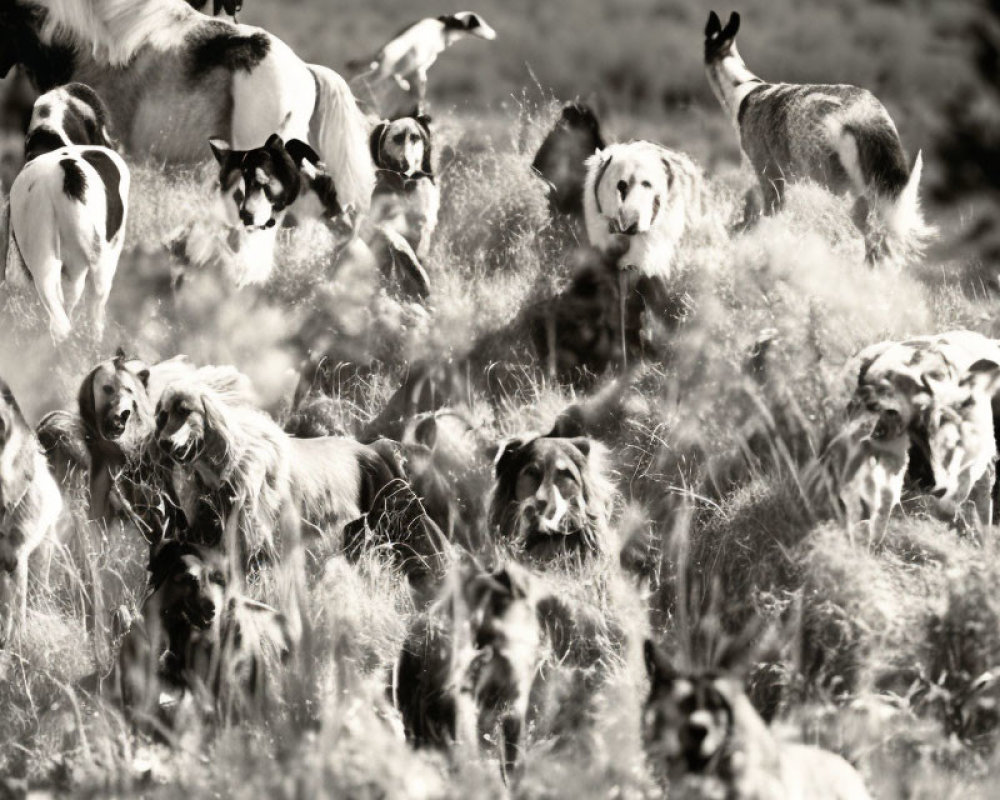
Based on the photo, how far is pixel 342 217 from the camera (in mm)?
4266

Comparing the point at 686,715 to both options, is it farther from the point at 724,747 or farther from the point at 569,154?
the point at 569,154

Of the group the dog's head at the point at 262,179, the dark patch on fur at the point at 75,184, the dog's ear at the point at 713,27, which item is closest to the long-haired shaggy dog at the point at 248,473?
the dog's head at the point at 262,179

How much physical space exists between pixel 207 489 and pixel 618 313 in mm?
1256

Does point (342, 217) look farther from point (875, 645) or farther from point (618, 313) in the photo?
point (875, 645)

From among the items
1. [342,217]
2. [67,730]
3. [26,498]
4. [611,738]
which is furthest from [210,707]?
[342,217]

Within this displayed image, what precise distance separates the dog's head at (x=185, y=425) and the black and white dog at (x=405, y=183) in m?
0.73

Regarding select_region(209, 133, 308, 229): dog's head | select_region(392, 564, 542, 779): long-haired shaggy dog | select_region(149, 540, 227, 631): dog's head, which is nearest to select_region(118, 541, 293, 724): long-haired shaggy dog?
select_region(149, 540, 227, 631): dog's head

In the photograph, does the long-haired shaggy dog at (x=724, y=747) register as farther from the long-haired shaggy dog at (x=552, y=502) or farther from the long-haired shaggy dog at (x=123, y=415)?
the long-haired shaggy dog at (x=123, y=415)

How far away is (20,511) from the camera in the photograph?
4188mm

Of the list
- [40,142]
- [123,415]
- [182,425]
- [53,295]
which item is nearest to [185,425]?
[182,425]

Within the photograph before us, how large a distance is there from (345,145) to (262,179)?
26 cm

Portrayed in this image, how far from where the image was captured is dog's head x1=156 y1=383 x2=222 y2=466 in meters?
4.08

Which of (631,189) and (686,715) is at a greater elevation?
(631,189)

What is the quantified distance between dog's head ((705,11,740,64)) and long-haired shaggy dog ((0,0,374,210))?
104cm
